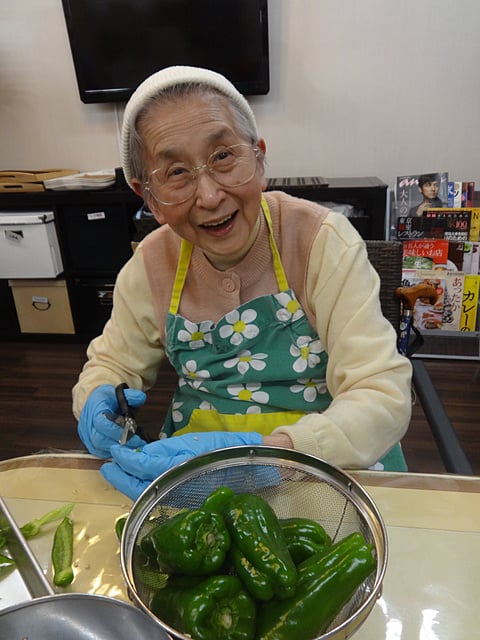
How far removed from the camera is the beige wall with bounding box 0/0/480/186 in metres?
2.48

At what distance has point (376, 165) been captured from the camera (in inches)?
108

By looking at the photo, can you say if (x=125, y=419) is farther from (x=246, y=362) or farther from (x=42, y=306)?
(x=42, y=306)

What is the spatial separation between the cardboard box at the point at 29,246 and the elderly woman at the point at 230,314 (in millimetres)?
1880

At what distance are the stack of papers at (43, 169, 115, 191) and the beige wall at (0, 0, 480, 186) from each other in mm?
332

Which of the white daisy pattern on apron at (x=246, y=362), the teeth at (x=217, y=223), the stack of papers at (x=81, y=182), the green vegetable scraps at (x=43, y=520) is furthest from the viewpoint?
the stack of papers at (x=81, y=182)

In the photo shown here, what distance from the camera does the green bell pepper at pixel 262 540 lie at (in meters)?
0.51

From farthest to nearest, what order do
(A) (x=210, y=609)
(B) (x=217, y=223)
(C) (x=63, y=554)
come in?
(B) (x=217, y=223), (C) (x=63, y=554), (A) (x=210, y=609)

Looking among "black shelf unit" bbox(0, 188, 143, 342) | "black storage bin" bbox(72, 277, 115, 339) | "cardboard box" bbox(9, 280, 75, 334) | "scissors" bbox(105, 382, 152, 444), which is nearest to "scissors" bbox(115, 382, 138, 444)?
"scissors" bbox(105, 382, 152, 444)

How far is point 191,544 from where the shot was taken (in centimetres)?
53

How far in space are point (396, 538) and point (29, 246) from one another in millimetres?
2701

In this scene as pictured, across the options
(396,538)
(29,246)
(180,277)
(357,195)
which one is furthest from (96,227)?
(396,538)

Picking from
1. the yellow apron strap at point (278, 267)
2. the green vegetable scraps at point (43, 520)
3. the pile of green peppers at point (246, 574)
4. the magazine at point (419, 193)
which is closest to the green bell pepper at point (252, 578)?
the pile of green peppers at point (246, 574)

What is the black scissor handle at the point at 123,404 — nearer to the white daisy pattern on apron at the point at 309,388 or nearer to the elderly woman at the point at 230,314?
the elderly woman at the point at 230,314

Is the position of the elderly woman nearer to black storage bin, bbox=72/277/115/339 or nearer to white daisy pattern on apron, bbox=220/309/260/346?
white daisy pattern on apron, bbox=220/309/260/346
